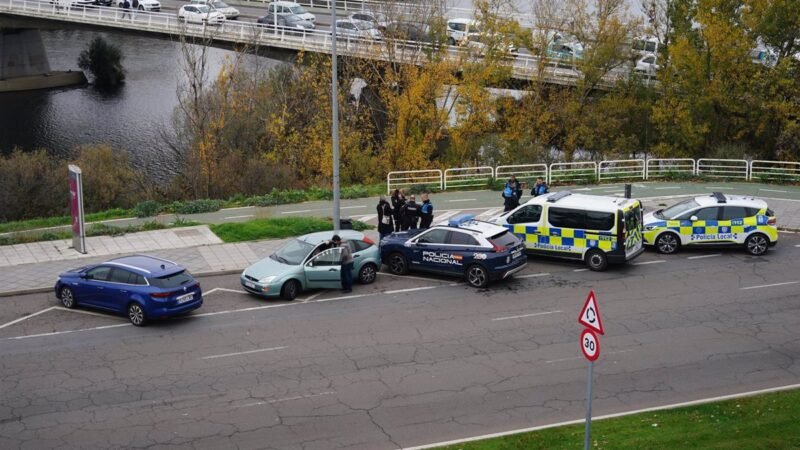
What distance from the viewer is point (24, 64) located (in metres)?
66.9

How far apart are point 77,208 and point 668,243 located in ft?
47.4

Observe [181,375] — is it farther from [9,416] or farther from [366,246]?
[366,246]

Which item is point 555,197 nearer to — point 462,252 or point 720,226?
point 462,252

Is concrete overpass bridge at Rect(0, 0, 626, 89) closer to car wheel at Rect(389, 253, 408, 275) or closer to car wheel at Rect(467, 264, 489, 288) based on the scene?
→ car wheel at Rect(389, 253, 408, 275)

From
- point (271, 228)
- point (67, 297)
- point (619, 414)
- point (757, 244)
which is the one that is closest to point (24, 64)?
point (271, 228)

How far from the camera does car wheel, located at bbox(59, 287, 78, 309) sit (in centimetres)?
1955

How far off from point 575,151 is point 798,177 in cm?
1754

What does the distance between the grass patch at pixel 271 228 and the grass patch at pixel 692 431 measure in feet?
41.7

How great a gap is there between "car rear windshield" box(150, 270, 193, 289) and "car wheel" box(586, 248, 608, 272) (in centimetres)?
905

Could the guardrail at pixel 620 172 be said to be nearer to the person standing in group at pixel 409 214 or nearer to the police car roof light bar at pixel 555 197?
the police car roof light bar at pixel 555 197

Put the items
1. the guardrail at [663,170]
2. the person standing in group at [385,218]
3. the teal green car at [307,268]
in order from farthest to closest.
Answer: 1. the guardrail at [663,170]
2. the person standing in group at [385,218]
3. the teal green car at [307,268]

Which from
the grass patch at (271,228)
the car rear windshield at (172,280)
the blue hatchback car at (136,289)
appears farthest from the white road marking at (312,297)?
the grass patch at (271,228)

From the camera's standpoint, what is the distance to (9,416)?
574 inches

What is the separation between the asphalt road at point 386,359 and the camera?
14.4 m
